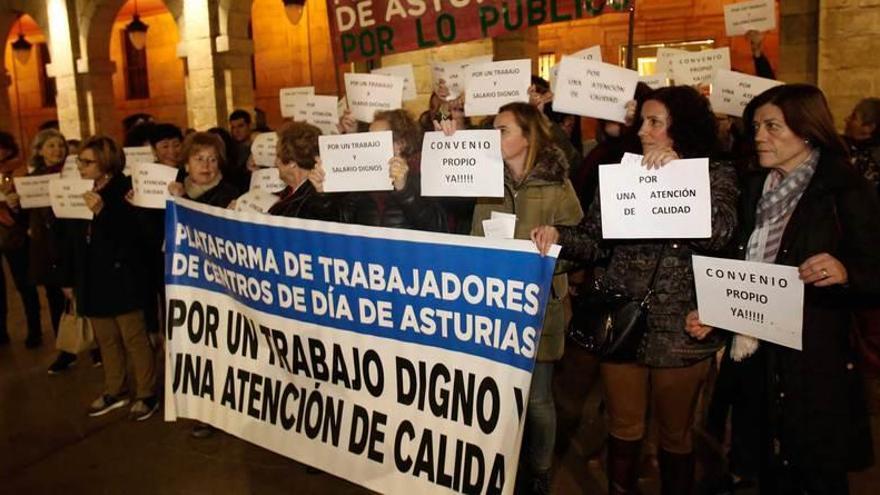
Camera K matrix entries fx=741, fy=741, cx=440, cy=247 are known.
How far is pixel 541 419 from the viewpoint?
3.29 meters

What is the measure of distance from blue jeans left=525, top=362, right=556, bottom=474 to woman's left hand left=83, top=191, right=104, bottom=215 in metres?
3.12

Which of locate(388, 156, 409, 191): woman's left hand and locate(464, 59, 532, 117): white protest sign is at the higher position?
locate(464, 59, 532, 117): white protest sign

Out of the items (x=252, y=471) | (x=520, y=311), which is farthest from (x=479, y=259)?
(x=252, y=471)

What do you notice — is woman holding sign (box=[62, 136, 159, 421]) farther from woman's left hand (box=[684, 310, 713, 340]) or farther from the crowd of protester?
woman's left hand (box=[684, 310, 713, 340])

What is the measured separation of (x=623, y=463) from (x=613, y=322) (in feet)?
2.15

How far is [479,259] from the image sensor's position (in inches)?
110

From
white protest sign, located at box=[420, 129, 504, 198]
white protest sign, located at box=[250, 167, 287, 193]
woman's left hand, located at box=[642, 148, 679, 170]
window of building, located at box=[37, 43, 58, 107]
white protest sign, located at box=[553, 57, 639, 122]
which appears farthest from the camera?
window of building, located at box=[37, 43, 58, 107]

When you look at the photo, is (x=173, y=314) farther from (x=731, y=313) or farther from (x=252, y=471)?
(x=731, y=313)

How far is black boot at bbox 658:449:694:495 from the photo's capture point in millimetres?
2971

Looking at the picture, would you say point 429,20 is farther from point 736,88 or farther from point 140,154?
point 140,154

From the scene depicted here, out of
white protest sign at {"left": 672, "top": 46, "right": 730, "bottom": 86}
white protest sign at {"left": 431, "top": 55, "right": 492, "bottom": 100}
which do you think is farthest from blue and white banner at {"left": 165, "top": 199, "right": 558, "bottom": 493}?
white protest sign at {"left": 672, "top": 46, "right": 730, "bottom": 86}

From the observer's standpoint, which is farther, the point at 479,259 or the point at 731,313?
the point at 479,259

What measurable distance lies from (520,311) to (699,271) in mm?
644

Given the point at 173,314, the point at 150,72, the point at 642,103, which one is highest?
the point at 150,72
